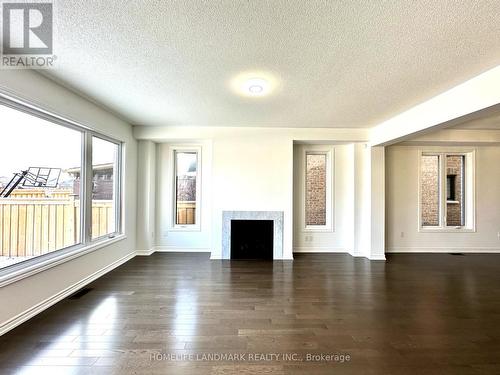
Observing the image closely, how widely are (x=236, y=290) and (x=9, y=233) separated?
2.60 metres

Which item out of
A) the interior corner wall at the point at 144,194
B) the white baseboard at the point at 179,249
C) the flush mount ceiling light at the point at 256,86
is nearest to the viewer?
the flush mount ceiling light at the point at 256,86

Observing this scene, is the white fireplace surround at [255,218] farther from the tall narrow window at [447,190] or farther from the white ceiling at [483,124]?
the white ceiling at [483,124]

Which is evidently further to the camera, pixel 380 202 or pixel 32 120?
pixel 380 202

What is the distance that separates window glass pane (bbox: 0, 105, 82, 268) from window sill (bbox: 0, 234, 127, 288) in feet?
0.27

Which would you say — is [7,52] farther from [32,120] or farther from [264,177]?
[264,177]

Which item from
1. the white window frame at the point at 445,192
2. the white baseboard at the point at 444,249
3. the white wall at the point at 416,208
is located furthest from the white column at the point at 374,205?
the white window frame at the point at 445,192

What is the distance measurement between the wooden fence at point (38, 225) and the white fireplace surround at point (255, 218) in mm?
2250

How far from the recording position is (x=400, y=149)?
5590mm

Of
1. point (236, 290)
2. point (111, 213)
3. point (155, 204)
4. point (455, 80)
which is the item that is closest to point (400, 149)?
point (455, 80)

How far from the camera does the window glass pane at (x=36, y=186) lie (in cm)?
251

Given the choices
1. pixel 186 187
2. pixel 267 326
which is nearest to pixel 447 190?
pixel 267 326

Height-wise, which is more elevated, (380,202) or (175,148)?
(175,148)

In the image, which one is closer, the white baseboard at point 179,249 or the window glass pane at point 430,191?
the white baseboard at point 179,249

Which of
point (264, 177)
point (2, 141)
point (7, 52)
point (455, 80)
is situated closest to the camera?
point (7, 52)
